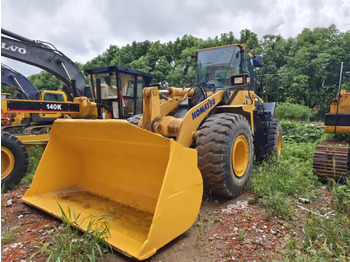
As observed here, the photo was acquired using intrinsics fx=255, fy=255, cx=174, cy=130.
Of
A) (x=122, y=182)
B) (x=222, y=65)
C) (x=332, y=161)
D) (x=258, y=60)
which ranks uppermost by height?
(x=258, y=60)

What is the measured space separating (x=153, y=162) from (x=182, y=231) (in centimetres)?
88

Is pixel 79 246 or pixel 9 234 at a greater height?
pixel 79 246

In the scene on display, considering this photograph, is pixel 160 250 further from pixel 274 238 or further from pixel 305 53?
pixel 305 53

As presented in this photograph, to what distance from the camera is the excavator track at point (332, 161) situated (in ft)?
13.7

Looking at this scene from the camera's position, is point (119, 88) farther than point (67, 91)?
No

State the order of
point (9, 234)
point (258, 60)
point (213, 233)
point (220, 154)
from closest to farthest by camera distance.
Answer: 1. point (9, 234)
2. point (213, 233)
3. point (220, 154)
4. point (258, 60)

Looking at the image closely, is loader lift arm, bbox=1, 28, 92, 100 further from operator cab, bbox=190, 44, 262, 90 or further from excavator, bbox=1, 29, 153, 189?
operator cab, bbox=190, 44, 262, 90

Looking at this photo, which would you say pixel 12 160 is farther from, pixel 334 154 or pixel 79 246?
pixel 334 154

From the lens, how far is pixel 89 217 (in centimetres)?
269

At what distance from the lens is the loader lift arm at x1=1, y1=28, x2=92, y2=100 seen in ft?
20.4

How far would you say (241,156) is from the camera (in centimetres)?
393

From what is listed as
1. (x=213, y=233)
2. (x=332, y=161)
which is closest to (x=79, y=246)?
(x=213, y=233)

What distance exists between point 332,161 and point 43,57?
726cm

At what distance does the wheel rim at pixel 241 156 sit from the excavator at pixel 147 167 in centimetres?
2
